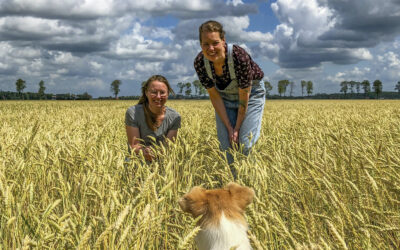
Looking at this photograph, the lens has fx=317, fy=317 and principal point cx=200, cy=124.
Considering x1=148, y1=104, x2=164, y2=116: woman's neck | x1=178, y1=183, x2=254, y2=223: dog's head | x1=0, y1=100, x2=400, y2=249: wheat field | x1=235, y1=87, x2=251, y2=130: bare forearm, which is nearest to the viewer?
x1=0, y1=100, x2=400, y2=249: wheat field

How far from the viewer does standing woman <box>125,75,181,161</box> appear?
4156 mm

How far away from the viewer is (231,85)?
3785mm

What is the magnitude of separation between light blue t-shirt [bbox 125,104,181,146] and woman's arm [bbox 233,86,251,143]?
103 cm

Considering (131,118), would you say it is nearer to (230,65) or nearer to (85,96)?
(230,65)

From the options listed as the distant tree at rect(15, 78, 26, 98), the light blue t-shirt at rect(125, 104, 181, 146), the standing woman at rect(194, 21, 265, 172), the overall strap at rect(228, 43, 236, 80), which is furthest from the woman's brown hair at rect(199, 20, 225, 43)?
the distant tree at rect(15, 78, 26, 98)

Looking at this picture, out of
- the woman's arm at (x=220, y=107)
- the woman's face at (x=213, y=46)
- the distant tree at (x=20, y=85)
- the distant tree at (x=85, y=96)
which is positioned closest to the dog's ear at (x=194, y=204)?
the woman's face at (x=213, y=46)

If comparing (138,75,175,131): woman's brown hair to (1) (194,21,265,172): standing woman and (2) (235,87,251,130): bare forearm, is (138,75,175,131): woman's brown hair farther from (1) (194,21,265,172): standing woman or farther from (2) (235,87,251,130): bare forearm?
(2) (235,87,251,130): bare forearm

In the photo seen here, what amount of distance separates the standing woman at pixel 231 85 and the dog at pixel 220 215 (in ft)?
5.92

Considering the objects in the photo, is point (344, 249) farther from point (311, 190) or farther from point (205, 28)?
point (205, 28)

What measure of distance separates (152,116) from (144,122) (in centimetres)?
14

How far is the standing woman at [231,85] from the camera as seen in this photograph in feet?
11.0

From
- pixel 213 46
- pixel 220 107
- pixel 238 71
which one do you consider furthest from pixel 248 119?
pixel 213 46

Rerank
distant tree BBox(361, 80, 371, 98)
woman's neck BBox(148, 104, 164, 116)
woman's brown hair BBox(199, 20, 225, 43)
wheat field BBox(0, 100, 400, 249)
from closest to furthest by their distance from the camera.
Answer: wheat field BBox(0, 100, 400, 249)
woman's brown hair BBox(199, 20, 225, 43)
woman's neck BBox(148, 104, 164, 116)
distant tree BBox(361, 80, 371, 98)

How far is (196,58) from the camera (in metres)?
3.81
